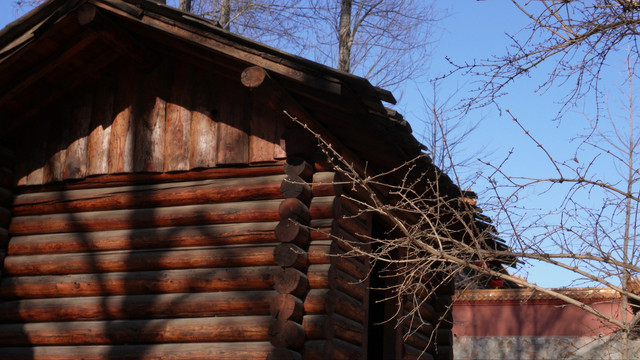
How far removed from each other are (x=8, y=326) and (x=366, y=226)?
4.36m

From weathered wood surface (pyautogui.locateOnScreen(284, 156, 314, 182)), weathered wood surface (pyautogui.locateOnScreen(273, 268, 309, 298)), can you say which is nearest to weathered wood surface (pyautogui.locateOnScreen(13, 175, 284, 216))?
weathered wood surface (pyautogui.locateOnScreen(284, 156, 314, 182))

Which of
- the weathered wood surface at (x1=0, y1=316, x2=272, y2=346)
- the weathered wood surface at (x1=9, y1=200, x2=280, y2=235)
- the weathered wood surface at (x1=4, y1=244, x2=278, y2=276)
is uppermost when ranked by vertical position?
the weathered wood surface at (x1=9, y1=200, x2=280, y2=235)

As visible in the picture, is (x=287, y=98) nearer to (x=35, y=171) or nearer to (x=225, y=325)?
(x=225, y=325)

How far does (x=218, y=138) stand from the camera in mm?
8250

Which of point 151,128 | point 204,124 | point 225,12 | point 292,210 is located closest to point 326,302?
point 292,210

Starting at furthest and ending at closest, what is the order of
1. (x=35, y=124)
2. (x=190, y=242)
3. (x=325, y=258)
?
(x=35, y=124), (x=190, y=242), (x=325, y=258)

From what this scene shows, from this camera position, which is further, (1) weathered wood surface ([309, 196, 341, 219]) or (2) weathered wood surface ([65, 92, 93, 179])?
(2) weathered wood surface ([65, 92, 93, 179])

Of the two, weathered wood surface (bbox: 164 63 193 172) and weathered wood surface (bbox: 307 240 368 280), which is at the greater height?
weathered wood surface (bbox: 164 63 193 172)

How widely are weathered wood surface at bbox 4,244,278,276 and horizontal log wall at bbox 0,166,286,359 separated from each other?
0.01m

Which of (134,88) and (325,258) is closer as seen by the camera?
(325,258)

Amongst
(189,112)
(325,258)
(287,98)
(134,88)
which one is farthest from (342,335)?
(134,88)

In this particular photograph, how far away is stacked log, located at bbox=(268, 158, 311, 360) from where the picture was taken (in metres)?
7.16

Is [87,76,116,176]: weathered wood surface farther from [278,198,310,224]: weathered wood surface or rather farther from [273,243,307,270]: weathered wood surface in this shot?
[273,243,307,270]: weathered wood surface

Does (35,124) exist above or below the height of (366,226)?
above
